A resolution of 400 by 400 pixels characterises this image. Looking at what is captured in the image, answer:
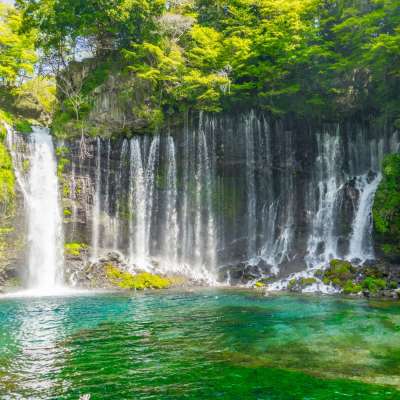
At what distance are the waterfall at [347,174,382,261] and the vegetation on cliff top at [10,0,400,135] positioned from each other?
4853 millimetres

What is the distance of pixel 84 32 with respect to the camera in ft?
102

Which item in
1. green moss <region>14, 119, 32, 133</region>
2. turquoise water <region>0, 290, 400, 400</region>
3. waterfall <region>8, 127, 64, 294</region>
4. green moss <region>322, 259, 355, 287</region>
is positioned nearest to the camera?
turquoise water <region>0, 290, 400, 400</region>

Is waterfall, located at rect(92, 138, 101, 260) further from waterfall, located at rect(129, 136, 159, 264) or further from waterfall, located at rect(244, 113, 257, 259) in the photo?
waterfall, located at rect(244, 113, 257, 259)

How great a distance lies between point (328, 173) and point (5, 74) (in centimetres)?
2457

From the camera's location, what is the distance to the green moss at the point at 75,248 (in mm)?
29531

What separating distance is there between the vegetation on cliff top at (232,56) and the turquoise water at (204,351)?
16.8m

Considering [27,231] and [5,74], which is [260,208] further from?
[5,74]

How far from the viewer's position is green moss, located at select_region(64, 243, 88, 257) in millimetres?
29531

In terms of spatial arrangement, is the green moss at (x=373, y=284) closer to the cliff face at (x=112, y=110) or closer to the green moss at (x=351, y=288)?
the green moss at (x=351, y=288)

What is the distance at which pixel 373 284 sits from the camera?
852 inches

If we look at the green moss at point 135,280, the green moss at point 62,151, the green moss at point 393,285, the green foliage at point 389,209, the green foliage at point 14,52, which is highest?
the green foliage at point 14,52

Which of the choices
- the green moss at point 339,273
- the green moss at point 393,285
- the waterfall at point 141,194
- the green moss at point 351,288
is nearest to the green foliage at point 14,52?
the waterfall at point 141,194

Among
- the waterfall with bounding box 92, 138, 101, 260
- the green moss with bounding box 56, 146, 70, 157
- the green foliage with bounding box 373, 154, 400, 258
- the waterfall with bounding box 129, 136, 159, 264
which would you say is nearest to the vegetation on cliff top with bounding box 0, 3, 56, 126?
the green moss with bounding box 56, 146, 70, 157

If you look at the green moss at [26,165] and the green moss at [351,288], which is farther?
the green moss at [26,165]
